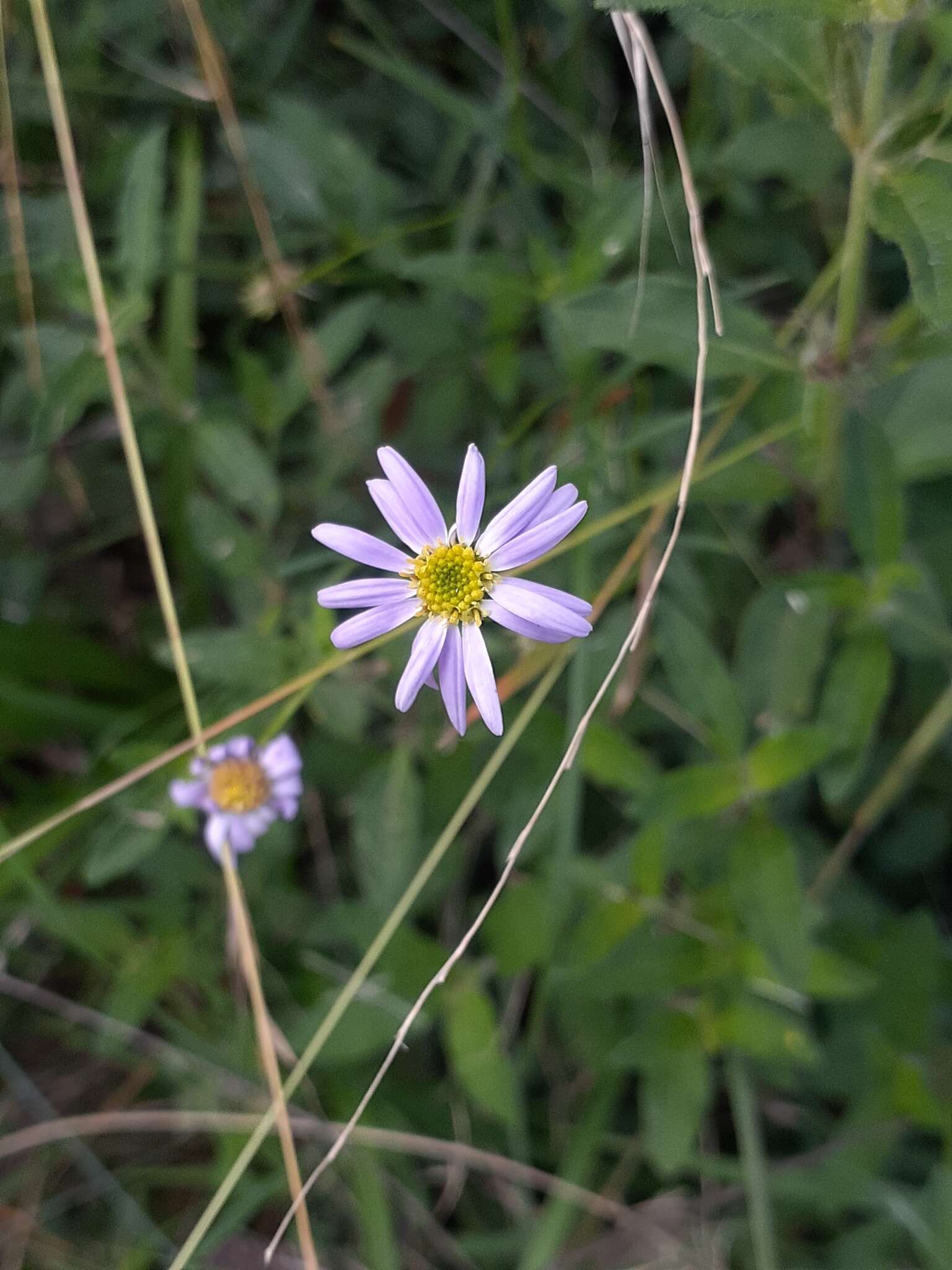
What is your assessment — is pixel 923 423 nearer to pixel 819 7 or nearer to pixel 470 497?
pixel 819 7

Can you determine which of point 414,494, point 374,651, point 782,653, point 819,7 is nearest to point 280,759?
point 374,651

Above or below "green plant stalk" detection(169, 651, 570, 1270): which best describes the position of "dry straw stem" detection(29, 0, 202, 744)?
above

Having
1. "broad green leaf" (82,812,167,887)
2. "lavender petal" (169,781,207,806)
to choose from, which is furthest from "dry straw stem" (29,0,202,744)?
"broad green leaf" (82,812,167,887)

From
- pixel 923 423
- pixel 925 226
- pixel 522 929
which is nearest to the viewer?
pixel 925 226

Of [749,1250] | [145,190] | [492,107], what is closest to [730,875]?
[749,1250]

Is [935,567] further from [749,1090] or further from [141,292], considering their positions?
[141,292]

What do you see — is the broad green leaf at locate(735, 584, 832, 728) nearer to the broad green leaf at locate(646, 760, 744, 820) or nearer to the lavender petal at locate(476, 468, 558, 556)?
the broad green leaf at locate(646, 760, 744, 820)

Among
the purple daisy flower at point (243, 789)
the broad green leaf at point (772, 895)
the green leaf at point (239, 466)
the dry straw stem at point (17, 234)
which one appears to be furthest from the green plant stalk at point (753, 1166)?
the dry straw stem at point (17, 234)
